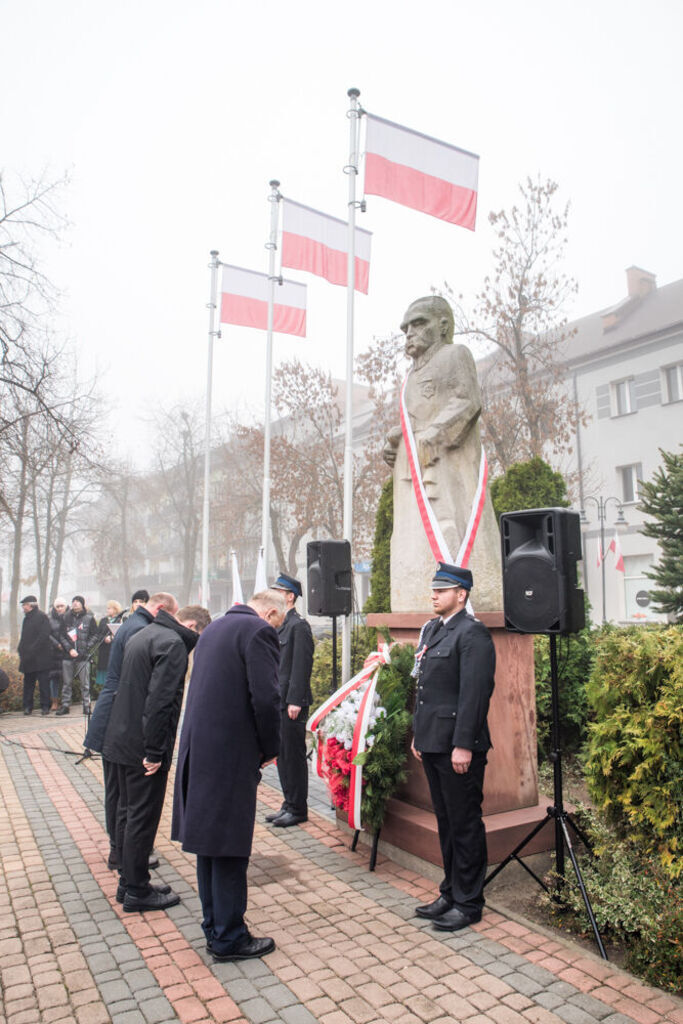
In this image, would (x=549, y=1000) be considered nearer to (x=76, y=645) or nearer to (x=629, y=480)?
(x=76, y=645)

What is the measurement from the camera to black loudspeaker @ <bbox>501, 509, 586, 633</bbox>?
456 cm

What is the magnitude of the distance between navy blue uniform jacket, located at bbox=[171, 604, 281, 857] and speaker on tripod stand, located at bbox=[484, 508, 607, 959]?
5.20 ft

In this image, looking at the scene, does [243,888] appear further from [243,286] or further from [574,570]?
[243,286]

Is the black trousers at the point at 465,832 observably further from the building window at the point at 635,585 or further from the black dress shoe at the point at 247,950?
the building window at the point at 635,585

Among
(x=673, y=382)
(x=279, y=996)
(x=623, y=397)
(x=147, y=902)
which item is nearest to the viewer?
(x=279, y=996)

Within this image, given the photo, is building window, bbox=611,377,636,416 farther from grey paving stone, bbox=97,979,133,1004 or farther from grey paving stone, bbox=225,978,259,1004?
grey paving stone, bbox=97,979,133,1004

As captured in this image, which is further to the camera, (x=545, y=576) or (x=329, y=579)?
(x=329, y=579)

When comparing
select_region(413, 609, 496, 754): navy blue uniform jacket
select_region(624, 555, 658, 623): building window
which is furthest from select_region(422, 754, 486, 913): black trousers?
select_region(624, 555, 658, 623): building window

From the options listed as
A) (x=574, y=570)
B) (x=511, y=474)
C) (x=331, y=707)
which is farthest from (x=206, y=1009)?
(x=511, y=474)

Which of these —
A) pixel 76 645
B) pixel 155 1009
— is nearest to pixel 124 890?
pixel 155 1009

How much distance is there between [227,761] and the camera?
4059 millimetres

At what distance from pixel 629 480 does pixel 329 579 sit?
22537 millimetres

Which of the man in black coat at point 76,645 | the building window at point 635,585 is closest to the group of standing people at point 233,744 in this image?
the man in black coat at point 76,645

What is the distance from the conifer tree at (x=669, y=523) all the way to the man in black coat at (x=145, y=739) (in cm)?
916
